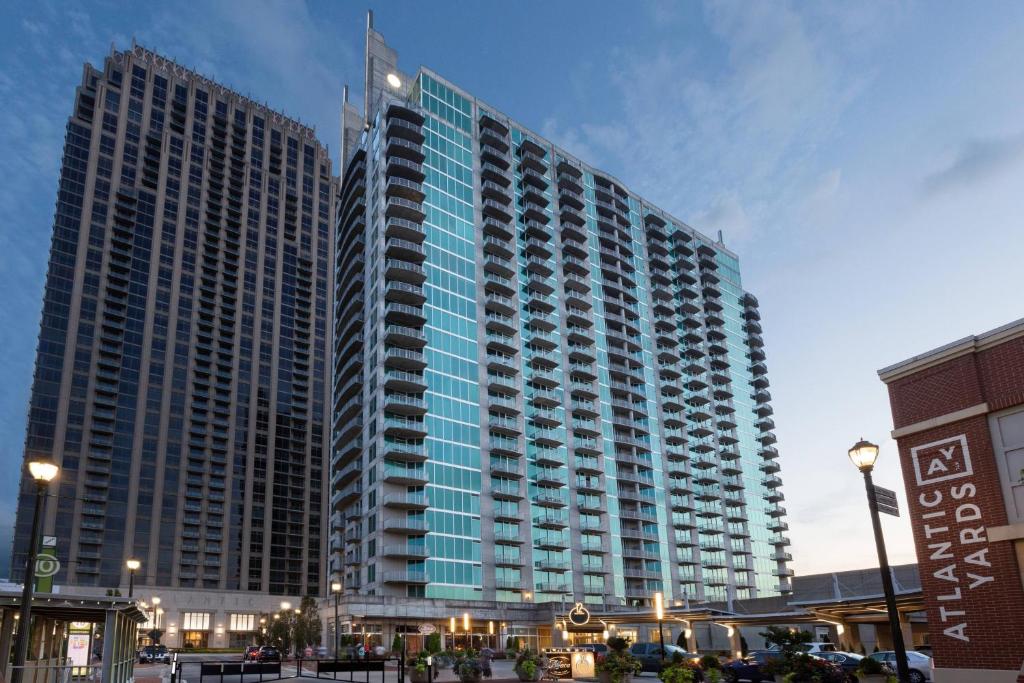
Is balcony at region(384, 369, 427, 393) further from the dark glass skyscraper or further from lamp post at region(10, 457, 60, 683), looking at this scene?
lamp post at region(10, 457, 60, 683)

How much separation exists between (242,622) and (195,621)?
315 inches

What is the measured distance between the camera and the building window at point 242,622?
139500 millimetres

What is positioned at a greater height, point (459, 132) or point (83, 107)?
point (83, 107)

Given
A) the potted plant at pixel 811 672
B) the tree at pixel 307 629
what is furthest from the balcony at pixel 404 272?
the potted plant at pixel 811 672

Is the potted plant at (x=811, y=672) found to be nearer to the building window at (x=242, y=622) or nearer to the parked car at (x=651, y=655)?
the parked car at (x=651, y=655)

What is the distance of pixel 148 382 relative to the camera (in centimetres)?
14650

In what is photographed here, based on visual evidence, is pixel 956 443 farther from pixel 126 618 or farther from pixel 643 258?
pixel 643 258

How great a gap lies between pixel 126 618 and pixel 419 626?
2260 inches

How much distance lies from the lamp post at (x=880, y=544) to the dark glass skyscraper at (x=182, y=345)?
130m

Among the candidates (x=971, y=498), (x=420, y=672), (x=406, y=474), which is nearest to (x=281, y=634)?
(x=406, y=474)

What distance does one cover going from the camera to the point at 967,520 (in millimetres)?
21375

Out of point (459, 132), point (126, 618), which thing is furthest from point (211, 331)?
point (126, 618)

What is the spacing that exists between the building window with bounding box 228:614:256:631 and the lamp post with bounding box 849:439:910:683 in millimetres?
139590

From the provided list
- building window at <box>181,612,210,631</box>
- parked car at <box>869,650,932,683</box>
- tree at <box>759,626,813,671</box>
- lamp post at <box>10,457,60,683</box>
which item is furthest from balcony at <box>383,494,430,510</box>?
building window at <box>181,612,210,631</box>
